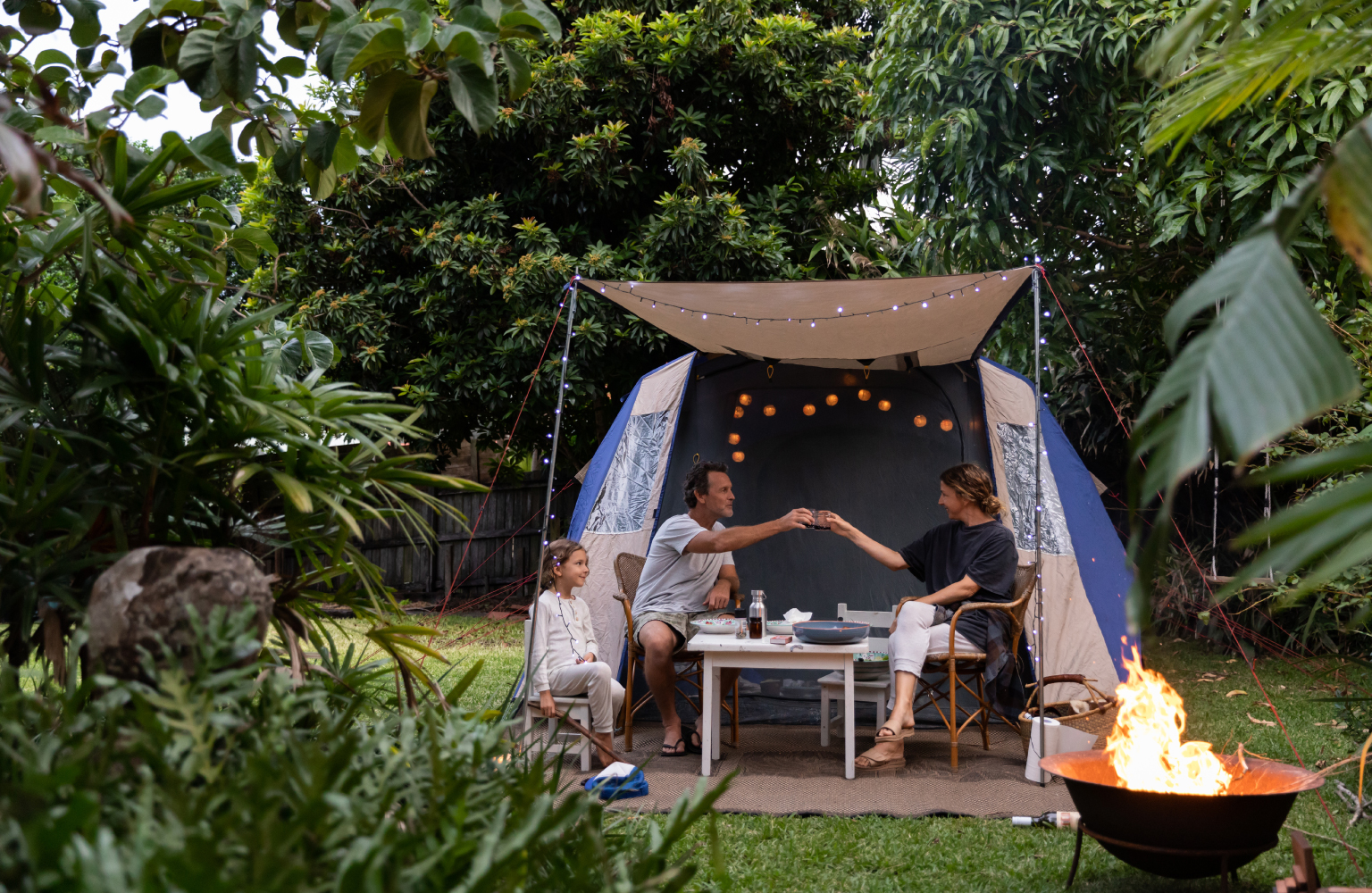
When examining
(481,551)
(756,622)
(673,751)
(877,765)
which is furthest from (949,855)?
(481,551)

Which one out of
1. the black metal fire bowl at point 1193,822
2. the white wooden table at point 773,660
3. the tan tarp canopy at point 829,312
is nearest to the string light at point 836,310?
the tan tarp canopy at point 829,312


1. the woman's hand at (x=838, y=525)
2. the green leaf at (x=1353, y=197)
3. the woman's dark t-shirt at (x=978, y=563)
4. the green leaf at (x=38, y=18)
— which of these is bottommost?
the woman's dark t-shirt at (x=978, y=563)

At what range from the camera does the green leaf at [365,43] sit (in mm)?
1582

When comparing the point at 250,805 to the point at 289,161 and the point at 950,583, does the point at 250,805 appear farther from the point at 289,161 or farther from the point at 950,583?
the point at 950,583

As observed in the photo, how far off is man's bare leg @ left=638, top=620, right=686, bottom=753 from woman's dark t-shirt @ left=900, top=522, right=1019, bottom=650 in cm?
119

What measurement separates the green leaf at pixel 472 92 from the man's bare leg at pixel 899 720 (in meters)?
2.96

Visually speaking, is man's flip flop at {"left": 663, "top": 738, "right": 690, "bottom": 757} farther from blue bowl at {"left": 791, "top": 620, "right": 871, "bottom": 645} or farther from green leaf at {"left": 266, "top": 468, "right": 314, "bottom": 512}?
green leaf at {"left": 266, "top": 468, "right": 314, "bottom": 512}

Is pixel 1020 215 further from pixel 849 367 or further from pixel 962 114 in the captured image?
pixel 849 367

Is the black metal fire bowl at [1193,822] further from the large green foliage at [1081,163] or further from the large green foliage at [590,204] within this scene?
the large green foliage at [590,204]

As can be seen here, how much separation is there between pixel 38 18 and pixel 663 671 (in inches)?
120

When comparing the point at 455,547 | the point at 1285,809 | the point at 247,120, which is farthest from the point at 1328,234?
the point at 455,547

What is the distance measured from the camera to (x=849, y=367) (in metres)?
5.35

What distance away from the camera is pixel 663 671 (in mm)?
4266

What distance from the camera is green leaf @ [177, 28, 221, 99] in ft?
6.05
